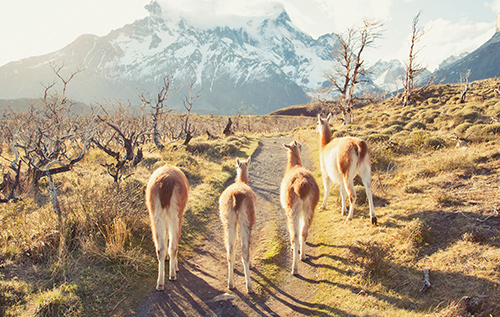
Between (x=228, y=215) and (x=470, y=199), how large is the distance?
17.3 feet

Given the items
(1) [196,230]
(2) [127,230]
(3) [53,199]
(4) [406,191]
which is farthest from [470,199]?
(3) [53,199]

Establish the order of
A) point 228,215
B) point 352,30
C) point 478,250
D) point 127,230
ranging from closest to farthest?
1. point 478,250
2. point 228,215
3. point 127,230
4. point 352,30

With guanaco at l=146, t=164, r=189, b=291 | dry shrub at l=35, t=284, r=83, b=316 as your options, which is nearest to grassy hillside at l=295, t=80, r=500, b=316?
guanaco at l=146, t=164, r=189, b=291

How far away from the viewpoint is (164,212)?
4391 millimetres

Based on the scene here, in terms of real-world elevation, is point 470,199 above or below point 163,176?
below

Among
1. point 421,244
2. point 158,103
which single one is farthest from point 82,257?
point 158,103

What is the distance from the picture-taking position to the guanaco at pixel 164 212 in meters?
4.36

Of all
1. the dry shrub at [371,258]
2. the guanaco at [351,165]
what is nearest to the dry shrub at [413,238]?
the dry shrub at [371,258]

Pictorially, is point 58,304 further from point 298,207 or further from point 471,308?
point 471,308

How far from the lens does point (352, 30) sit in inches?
968

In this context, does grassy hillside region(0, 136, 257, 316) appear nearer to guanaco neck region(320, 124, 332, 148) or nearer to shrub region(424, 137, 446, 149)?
guanaco neck region(320, 124, 332, 148)

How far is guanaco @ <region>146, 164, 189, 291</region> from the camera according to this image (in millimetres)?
4359

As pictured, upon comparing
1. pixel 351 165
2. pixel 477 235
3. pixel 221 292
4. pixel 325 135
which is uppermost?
pixel 325 135

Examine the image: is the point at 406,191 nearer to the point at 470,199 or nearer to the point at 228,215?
the point at 470,199
